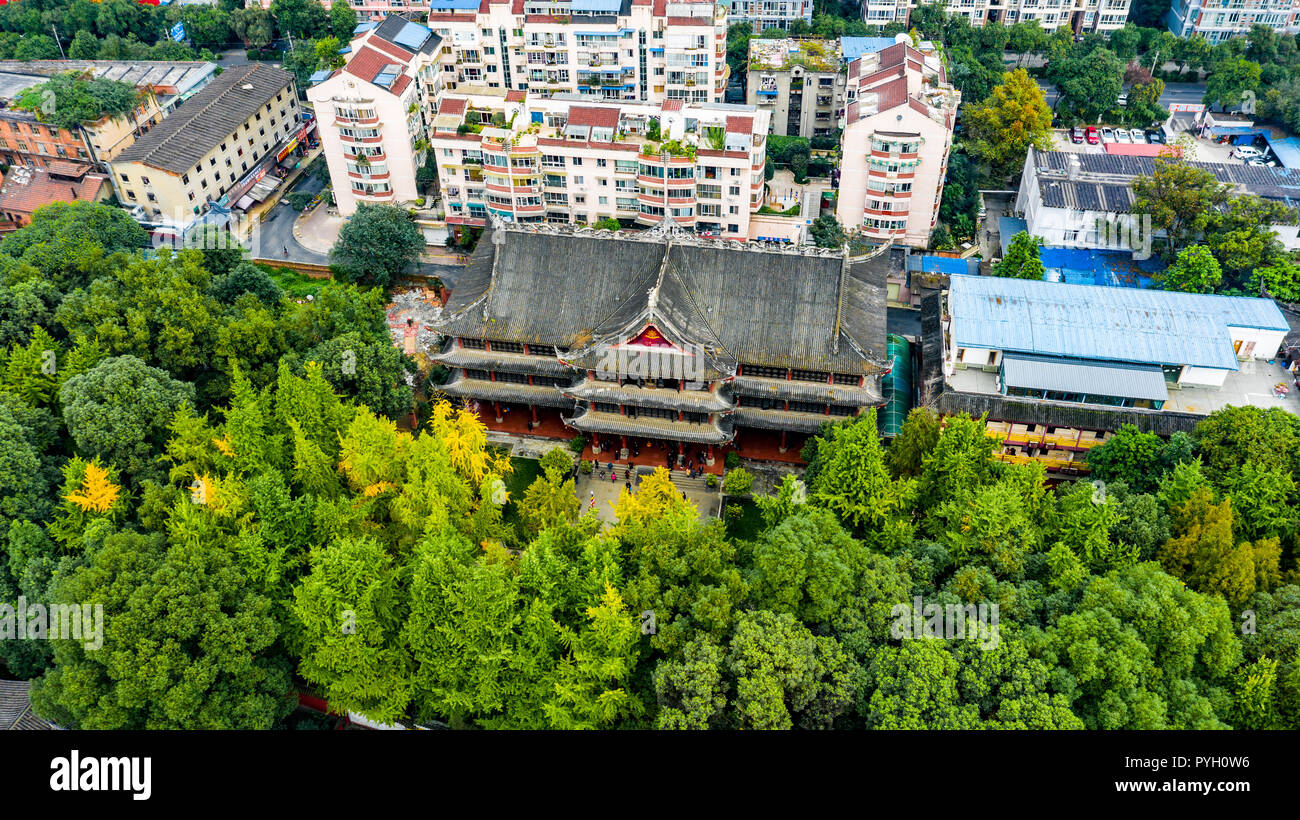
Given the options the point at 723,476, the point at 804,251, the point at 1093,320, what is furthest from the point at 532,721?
the point at 1093,320

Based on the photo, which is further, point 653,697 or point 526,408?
point 526,408

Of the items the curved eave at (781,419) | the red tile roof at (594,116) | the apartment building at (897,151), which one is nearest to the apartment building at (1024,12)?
the apartment building at (897,151)

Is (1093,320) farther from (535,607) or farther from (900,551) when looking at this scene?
(535,607)

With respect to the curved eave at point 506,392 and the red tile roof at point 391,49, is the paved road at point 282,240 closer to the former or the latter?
the red tile roof at point 391,49

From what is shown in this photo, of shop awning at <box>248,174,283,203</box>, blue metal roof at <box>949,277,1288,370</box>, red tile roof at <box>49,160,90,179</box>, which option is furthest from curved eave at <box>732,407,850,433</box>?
red tile roof at <box>49,160,90,179</box>

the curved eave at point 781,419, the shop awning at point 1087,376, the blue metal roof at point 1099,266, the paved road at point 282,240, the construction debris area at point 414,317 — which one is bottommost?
the construction debris area at point 414,317

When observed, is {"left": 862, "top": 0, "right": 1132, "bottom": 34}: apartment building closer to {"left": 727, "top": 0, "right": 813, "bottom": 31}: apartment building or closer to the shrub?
{"left": 727, "top": 0, "right": 813, "bottom": 31}: apartment building
